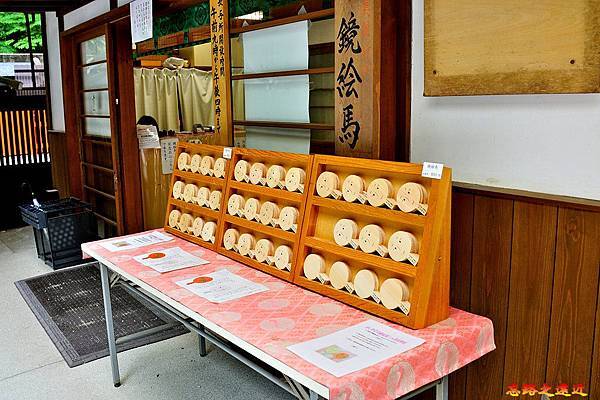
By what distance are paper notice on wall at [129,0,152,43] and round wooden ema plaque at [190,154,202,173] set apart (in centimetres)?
142

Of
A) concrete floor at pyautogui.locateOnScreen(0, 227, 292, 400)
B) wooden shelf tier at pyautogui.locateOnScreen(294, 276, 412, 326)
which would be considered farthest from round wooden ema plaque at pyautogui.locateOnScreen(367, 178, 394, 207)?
concrete floor at pyautogui.locateOnScreen(0, 227, 292, 400)

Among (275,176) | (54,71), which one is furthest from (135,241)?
(54,71)

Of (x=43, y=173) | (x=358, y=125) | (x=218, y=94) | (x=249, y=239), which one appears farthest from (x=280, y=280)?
(x=43, y=173)

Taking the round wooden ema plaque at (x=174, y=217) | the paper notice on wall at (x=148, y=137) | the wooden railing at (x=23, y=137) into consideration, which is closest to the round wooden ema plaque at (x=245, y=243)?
the round wooden ema plaque at (x=174, y=217)

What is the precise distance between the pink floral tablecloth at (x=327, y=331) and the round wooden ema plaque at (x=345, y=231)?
242 millimetres

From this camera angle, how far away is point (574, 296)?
6.21 feet

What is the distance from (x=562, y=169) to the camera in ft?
6.24

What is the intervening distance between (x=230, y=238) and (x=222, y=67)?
114 cm

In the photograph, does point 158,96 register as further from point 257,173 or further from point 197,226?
point 257,173

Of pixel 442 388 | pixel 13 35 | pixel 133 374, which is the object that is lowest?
pixel 133 374

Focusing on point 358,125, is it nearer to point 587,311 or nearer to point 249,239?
point 249,239

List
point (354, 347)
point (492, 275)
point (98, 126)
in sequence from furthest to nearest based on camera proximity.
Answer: point (98, 126) → point (492, 275) → point (354, 347)

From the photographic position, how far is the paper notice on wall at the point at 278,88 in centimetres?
306

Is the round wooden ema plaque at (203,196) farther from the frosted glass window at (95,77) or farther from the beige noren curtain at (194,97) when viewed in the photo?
the beige noren curtain at (194,97)
